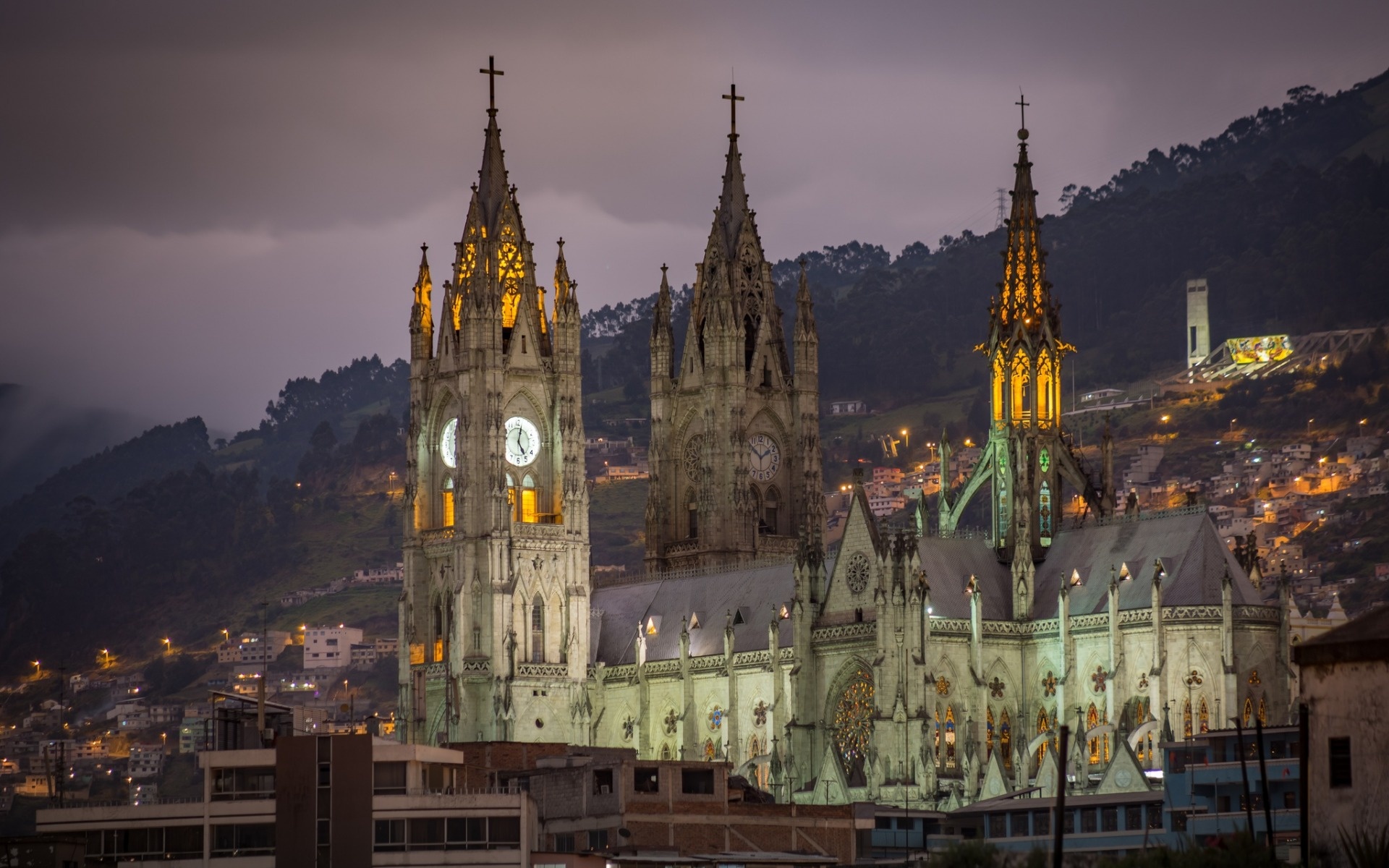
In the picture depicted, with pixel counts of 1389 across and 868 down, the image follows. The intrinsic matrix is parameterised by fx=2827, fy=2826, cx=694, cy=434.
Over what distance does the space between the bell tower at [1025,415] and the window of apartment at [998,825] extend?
62.0 ft

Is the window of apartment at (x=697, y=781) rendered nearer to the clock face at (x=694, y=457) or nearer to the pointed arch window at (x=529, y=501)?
Result: the pointed arch window at (x=529, y=501)

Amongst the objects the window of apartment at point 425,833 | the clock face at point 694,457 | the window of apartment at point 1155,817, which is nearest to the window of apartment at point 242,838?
the window of apartment at point 425,833

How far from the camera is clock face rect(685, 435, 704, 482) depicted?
144250mm

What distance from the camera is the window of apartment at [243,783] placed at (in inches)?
3765

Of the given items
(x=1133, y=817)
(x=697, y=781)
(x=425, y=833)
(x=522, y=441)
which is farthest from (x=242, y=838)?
(x=522, y=441)

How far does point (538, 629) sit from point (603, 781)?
3391cm

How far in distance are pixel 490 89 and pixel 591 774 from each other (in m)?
51.6

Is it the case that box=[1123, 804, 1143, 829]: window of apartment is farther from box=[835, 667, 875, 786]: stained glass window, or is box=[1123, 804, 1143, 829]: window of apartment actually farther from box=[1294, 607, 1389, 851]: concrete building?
box=[1294, 607, 1389, 851]: concrete building

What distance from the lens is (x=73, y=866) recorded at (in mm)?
94938

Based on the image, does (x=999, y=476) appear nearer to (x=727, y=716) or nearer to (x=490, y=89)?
(x=727, y=716)

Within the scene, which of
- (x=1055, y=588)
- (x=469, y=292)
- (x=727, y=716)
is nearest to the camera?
(x=1055, y=588)

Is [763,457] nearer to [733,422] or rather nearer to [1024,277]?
[733,422]

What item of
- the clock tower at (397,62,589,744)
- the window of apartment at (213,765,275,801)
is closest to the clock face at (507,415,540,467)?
the clock tower at (397,62,589,744)

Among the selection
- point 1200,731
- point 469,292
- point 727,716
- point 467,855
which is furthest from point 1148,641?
point 469,292
